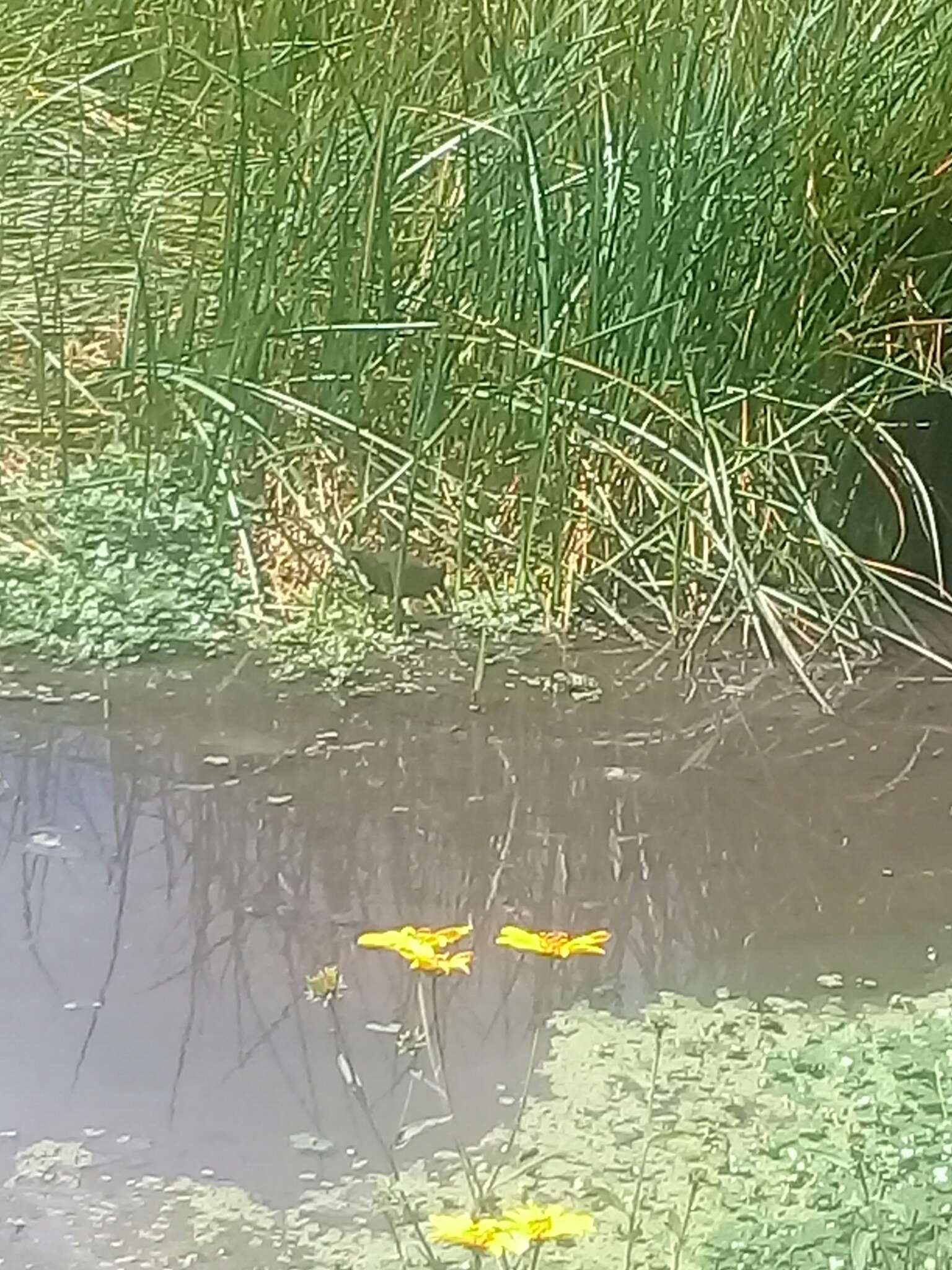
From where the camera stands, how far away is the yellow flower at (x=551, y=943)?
77 cm

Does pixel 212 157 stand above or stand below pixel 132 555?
above

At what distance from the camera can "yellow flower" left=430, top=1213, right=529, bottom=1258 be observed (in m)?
0.61

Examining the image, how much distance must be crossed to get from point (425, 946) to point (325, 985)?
0.21ft

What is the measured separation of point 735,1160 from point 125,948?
0.31 metres

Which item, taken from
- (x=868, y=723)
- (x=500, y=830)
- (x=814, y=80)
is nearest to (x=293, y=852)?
(x=500, y=830)

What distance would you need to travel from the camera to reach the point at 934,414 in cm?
140

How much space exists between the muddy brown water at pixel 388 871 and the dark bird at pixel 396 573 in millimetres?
95

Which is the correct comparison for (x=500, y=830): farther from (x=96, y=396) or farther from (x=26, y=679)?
(x=96, y=396)

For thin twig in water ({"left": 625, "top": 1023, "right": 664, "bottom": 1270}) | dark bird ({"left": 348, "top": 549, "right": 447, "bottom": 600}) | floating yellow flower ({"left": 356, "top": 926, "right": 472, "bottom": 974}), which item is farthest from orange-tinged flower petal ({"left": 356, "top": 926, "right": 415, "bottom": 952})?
dark bird ({"left": 348, "top": 549, "right": 447, "bottom": 600})

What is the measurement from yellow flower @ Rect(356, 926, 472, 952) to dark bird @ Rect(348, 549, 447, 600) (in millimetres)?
420

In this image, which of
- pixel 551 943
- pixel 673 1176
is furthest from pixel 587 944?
pixel 673 1176

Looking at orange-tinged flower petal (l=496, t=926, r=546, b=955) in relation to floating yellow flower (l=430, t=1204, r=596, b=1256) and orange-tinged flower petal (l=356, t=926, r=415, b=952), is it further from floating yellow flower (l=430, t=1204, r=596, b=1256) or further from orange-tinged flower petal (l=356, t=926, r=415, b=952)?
floating yellow flower (l=430, t=1204, r=596, b=1256)

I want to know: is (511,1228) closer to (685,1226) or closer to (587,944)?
(685,1226)

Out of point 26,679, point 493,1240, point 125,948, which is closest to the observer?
point 493,1240
